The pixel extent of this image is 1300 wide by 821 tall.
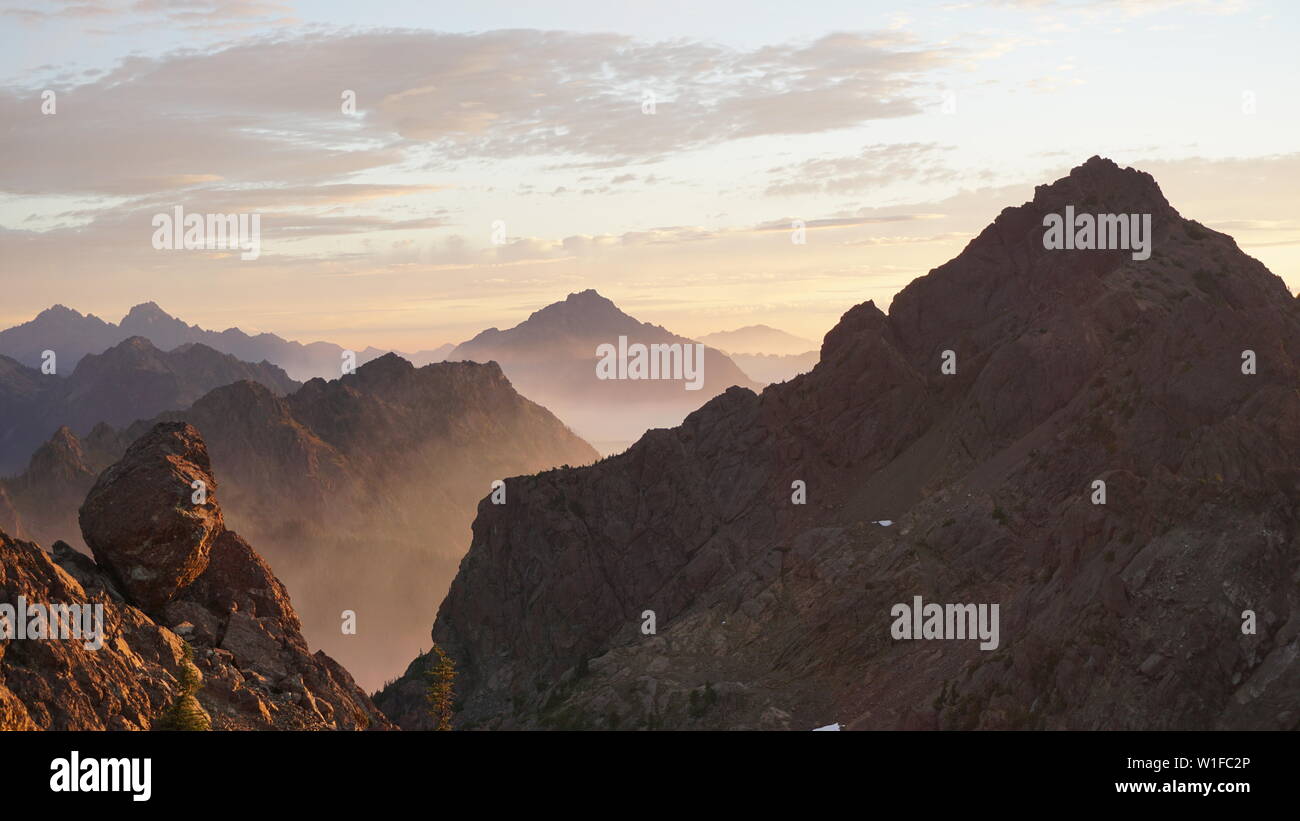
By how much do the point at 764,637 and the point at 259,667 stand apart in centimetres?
5592

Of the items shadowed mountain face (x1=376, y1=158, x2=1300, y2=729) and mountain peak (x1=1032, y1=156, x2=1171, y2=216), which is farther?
mountain peak (x1=1032, y1=156, x2=1171, y2=216)

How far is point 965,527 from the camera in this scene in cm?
10531

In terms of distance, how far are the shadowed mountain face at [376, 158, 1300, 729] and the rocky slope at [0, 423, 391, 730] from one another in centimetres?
4094

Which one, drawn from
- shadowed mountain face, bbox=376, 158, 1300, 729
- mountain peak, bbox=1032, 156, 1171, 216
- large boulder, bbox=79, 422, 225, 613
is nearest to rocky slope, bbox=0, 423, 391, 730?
large boulder, bbox=79, 422, 225, 613

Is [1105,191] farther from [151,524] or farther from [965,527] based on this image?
[151,524]

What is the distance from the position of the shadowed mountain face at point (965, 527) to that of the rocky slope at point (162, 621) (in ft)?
134

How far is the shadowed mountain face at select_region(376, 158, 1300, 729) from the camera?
238ft

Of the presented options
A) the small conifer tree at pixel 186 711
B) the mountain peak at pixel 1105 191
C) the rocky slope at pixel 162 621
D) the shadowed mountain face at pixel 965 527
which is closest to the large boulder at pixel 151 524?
the rocky slope at pixel 162 621

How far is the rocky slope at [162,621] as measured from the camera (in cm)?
5241

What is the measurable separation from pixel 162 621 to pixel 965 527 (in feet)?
222

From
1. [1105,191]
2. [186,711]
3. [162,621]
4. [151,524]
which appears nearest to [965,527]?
[1105,191]

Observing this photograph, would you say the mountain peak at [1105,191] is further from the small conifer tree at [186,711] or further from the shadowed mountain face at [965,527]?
the small conifer tree at [186,711]

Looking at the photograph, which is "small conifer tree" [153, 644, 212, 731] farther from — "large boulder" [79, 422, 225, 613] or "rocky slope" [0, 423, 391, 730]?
"large boulder" [79, 422, 225, 613]
